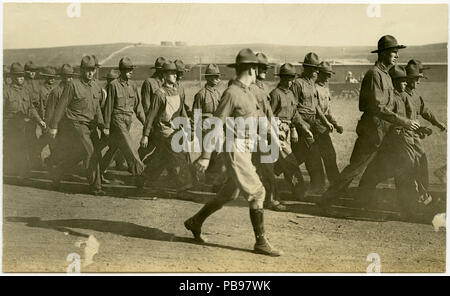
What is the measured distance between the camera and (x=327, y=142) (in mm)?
8773

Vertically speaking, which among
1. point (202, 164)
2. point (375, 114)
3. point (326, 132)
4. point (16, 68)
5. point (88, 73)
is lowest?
point (202, 164)

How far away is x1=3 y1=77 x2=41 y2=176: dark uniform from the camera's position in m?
9.02

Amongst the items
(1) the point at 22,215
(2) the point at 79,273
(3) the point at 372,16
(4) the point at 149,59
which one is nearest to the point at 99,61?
→ (4) the point at 149,59

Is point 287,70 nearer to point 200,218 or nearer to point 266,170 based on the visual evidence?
point 266,170

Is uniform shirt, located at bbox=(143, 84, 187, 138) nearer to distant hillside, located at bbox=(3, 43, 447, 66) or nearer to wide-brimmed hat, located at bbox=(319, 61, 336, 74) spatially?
distant hillside, located at bbox=(3, 43, 447, 66)

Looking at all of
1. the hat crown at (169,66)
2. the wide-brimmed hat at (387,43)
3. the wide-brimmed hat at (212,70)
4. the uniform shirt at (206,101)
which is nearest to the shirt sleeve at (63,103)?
the hat crown at (169,66)

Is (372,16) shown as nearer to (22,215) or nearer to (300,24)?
(300,24)

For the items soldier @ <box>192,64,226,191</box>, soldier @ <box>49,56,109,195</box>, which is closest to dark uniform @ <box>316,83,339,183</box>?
soldier @ <box>192,64,226,191</box>

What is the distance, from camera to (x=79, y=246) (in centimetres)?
803

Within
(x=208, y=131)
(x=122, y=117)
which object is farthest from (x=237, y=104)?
(x=122, y=117)

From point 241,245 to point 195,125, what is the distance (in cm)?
190

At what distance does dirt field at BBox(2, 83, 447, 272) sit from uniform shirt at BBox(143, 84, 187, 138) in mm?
960

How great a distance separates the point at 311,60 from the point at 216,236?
269 centimetres

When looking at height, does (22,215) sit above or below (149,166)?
below
